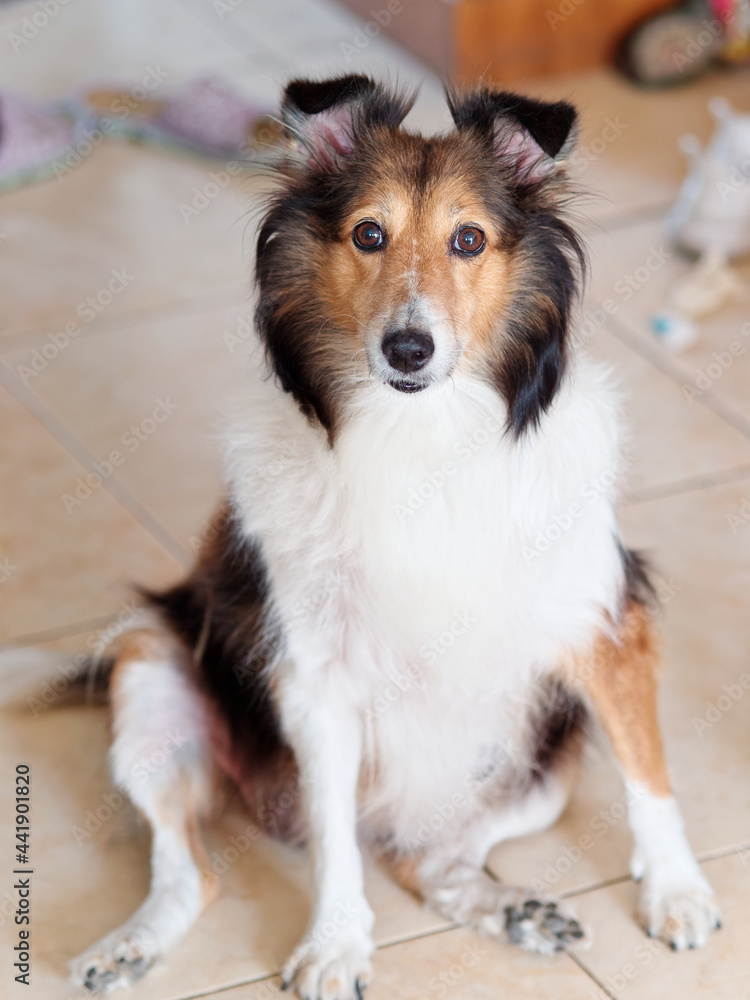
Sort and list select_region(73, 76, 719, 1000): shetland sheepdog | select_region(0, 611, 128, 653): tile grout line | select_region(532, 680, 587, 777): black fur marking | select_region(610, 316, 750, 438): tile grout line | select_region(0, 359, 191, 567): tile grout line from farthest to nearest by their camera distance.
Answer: select_region(610, 316, 750, 438): tile grout line, select_region(0, 359, 191, 567): tile grout line, select_region(0, 611, 128, 653): tile grout line, select_region(532, 680, 587, 777): black fur marking, select_region(73, 76, 719, 1000): shetland sheepdog

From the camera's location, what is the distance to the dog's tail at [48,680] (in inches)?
105

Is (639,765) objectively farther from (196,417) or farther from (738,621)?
(196,417)

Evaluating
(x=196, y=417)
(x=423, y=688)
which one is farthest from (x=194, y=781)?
(x=196, y=417)

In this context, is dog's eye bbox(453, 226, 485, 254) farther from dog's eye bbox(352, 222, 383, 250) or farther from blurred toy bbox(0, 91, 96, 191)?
blurred toy bbox(0, 91, 96, 191)

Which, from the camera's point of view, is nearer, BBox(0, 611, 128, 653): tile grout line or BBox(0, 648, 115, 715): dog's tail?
BBox(0, 648, 115, 715): dog's tail

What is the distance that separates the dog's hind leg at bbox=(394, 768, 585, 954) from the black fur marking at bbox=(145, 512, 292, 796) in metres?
0.33

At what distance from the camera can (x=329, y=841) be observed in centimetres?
220

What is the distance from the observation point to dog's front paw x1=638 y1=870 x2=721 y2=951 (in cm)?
221

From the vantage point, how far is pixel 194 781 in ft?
7.84

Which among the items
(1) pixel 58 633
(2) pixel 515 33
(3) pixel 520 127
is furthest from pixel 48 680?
(2) pixel 515 33

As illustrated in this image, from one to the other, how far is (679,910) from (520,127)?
1.35 metres

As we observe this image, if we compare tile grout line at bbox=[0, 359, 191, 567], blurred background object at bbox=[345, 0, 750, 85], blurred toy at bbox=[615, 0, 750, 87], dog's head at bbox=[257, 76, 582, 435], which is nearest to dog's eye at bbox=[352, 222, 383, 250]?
dog's head at bbox=[257, 76, 582, 435]

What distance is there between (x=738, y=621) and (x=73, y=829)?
152 cm

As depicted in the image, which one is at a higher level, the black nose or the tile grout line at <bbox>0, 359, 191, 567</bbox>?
the black nose
